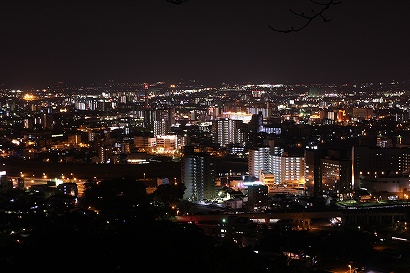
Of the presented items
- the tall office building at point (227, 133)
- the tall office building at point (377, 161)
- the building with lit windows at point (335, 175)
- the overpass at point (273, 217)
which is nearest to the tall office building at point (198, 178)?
the overpass at point (273, 217)

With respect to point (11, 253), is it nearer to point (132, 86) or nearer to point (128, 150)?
point (128, 150)

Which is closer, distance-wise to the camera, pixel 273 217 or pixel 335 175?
pixel 273 217

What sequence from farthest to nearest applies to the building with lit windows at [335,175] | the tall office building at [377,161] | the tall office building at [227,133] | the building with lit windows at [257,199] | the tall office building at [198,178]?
1. the tall office building at [227,133]
2. the tall office building at [377,161]
3. the building with lit windows at [335,175]
4. the tall office building at [198,178]
5. the building with lit windows at [257,199]

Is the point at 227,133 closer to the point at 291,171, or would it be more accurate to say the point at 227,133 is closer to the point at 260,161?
the point at 260,161

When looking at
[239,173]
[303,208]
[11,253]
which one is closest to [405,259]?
[303,208]

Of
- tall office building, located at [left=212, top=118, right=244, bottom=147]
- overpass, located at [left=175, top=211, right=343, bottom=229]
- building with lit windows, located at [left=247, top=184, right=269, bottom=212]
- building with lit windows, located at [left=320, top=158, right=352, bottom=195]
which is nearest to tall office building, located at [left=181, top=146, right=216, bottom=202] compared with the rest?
building with lit windows, located at [left=247, top=184, right=269, bottom=212]

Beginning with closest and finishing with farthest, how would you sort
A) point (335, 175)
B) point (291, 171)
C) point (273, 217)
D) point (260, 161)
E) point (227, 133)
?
1. point (273, 217)
2. point (335, 175)
3. point (291, 171)
4. point (260, 161)
5. point (227, 133)

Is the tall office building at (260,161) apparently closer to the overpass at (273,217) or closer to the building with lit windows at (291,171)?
the building with lit windows at (291,171)

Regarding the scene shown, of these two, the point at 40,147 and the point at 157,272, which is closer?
the point at 157,272

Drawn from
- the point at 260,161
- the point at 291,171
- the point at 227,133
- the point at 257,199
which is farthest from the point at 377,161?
the point at 227,133
